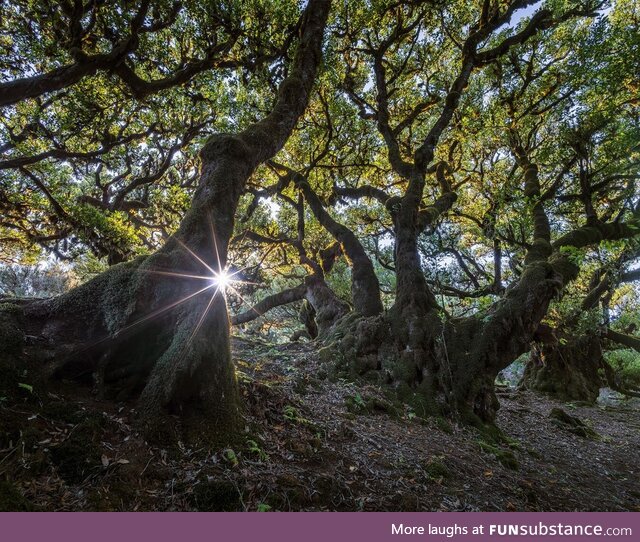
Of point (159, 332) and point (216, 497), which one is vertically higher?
point (159, 332)

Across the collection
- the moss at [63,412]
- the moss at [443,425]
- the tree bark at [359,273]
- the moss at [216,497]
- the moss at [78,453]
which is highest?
the tree bark at [359,273]

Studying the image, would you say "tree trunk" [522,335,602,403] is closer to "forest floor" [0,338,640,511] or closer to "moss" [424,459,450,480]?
"forest floor" [0,338,640,511]

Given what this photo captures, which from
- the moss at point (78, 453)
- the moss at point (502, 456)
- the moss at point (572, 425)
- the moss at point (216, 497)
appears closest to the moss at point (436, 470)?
the moss at point (502, 456)

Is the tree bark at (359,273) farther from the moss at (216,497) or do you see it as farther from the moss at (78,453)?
the moss at (78,453)

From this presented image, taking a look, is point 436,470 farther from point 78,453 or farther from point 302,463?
point 78,453

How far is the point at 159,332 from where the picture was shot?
4203 millimetres

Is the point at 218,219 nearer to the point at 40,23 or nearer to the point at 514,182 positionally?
the point at 40,23

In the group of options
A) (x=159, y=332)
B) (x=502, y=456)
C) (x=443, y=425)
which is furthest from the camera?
(x=443, y=425)

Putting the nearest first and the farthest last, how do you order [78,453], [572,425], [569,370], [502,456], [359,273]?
[78,453]
[502,456]
[572,425]
[359,273]
[569,370]

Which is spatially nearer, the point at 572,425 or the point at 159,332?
the point at 159,332

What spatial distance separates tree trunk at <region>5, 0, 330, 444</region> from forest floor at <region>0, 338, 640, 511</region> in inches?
12.9
